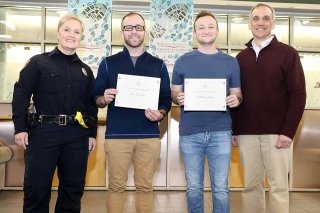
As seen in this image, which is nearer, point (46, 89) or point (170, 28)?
point (46, 89)

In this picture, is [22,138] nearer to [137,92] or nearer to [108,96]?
[108,96]

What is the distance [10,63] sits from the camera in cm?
611

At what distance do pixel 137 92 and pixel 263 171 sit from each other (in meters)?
1.28

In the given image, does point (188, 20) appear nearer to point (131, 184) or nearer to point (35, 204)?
point (131, 184)

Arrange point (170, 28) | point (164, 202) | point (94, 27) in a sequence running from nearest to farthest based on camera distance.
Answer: point (164, 202) < point (94, 27) < point (170, 28)

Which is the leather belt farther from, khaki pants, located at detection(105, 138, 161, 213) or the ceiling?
the ceiling

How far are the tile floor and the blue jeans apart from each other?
1.88 metres

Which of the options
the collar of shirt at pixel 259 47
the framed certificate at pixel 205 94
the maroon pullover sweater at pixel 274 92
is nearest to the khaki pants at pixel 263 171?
the maroon pullover sweater at pixel 274 92

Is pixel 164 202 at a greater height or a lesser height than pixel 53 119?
lesser

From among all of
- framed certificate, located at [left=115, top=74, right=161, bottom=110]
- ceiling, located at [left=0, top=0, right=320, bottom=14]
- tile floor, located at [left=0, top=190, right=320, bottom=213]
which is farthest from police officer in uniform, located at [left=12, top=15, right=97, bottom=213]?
ceiling, located at [left=0, top=0, right=320, bottom=14]

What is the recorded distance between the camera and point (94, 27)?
525cm

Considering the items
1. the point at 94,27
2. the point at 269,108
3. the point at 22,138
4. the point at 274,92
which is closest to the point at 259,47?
the point at 274,92

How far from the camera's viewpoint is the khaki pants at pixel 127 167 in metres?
2.79

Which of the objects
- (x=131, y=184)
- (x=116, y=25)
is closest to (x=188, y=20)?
(x=116, y=25)
